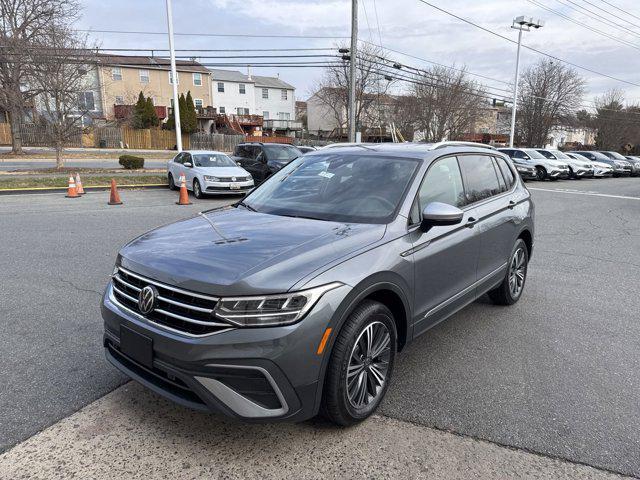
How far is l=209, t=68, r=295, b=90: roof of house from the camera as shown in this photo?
195 feet

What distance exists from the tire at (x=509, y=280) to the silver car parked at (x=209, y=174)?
10.3 m

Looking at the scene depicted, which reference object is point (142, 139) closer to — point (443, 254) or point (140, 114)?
point (140, 114)

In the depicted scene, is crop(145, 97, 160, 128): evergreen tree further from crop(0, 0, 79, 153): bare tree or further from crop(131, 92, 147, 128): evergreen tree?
crop(0, 0, 79, 153): bare tree

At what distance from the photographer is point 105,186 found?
15.8m

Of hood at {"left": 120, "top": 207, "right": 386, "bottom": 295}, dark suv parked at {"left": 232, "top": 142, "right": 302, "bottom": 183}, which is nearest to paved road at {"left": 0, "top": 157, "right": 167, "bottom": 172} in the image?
dark suv parked at {"left": 232, "top": 142, "right": 302, "bottom": 183}

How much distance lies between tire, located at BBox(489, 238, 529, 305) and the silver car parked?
10270 mm

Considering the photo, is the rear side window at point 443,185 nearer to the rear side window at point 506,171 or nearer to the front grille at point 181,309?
the rear side window at point 506,171

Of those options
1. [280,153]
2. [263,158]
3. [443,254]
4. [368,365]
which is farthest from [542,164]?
[368,365]

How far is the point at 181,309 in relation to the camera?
251 centimetres

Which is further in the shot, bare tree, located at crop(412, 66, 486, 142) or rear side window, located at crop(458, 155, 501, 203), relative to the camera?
bare tree, located at crop(412, 66, 486, 142)

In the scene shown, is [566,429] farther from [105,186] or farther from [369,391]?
[105,186]

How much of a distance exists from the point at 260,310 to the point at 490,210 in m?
2.85

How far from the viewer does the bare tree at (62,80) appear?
1867 cm

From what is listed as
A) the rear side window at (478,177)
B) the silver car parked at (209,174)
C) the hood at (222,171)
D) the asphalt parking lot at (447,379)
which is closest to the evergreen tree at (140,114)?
the silver car parked at (209,174)
